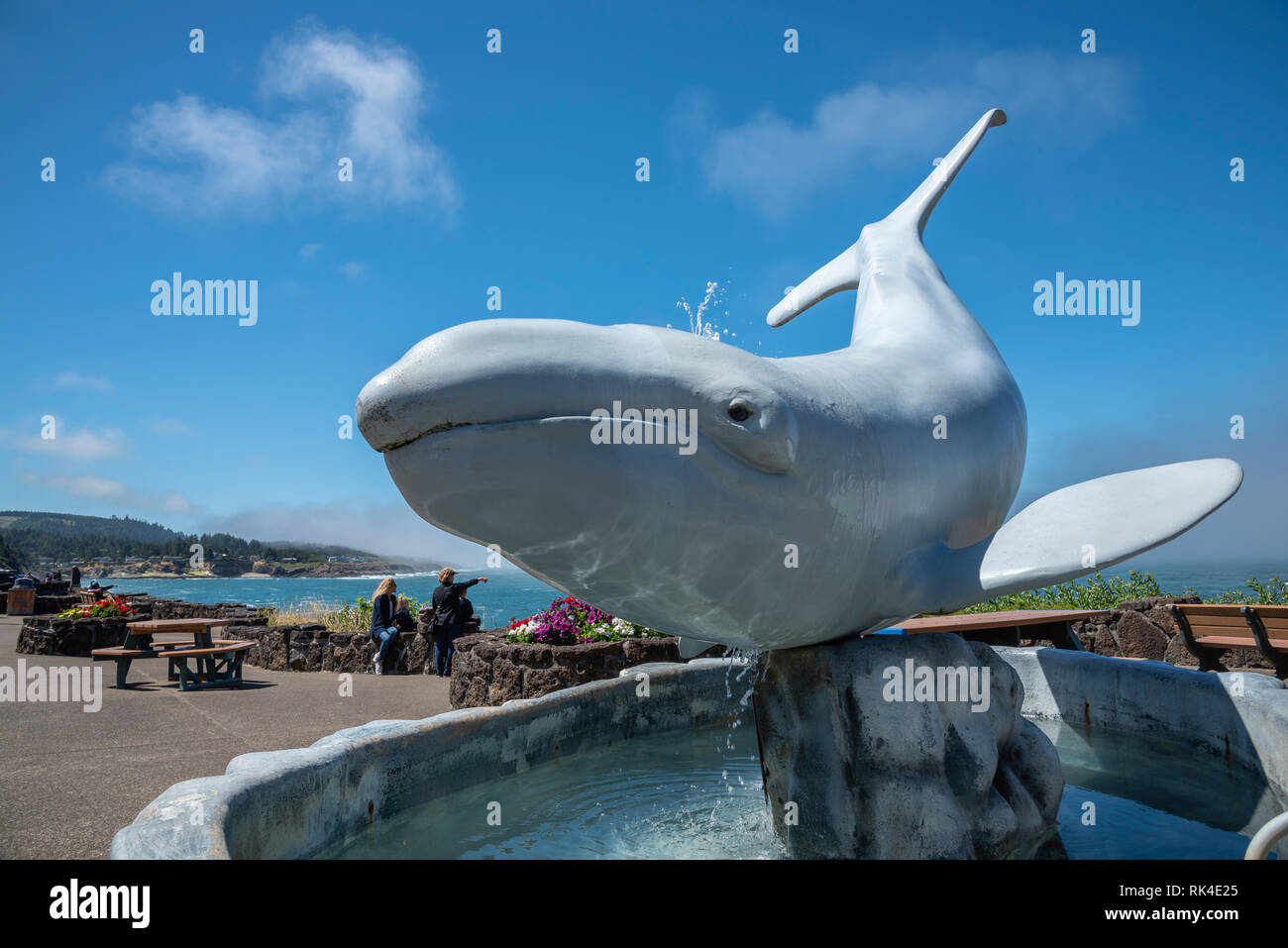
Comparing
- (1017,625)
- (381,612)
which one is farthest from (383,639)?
(1017,625)

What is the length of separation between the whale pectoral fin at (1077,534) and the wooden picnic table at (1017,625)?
4.72 metres

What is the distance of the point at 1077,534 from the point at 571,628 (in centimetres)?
669

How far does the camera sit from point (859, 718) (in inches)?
138

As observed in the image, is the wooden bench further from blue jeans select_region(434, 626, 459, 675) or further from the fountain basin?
blue jeans select_region(434, 626, 459, 675)

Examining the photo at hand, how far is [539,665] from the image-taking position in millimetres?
8789

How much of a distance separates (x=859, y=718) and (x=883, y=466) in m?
1.18

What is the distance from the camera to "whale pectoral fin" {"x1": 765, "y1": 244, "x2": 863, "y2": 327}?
224 inches

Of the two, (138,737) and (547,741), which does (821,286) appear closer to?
(547,741)

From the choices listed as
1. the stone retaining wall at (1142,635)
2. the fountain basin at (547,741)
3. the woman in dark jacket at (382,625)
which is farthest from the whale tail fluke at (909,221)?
the woman in dark jacket at (382,625)

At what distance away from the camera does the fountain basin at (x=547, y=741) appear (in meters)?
3.00

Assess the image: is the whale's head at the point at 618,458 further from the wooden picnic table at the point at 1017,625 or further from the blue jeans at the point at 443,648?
the blue jeans at the point at 443,648

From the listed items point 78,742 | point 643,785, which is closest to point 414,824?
point 643,785

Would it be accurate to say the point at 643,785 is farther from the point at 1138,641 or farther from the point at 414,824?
the point at 1138,641
